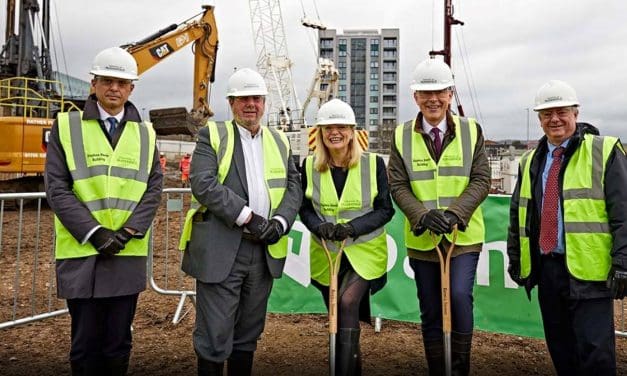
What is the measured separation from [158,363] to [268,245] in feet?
6.03

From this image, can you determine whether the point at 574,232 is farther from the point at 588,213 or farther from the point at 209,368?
the point at 209,368

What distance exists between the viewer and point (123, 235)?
10.6 feet

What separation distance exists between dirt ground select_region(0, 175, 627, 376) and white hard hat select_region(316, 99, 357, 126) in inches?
82.6

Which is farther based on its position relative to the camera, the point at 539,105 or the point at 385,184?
the point at 385,184

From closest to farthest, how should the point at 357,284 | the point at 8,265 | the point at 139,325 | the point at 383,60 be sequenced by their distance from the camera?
the point at 357,284 → the point at 139,325 → the point at 8,265 → the point at 383,60

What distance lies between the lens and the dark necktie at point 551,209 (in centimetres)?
330

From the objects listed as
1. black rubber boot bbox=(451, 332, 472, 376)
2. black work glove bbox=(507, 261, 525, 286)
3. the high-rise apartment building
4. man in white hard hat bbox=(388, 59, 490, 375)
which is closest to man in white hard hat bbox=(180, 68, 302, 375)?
man in white hard hat bbox=(388, 59, 490, 375)

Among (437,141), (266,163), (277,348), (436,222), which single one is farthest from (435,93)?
(277,348)

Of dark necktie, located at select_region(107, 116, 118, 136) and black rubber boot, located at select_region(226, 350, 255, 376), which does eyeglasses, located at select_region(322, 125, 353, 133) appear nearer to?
dark necktie, located at select_region(107, 116, 118, 136)

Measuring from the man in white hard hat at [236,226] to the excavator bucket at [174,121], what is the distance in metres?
10.8

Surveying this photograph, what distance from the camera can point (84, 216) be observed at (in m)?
3.15

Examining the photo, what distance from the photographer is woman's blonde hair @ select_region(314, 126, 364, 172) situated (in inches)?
147

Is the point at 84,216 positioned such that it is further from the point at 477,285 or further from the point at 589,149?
the point at 477,285

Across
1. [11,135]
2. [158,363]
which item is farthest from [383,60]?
[158,363]
